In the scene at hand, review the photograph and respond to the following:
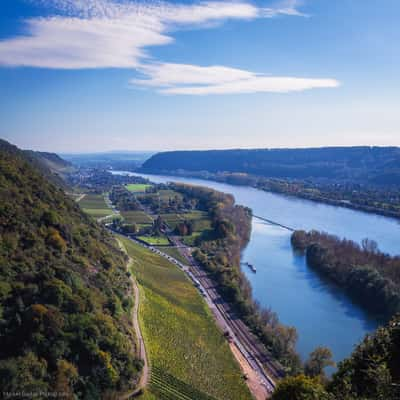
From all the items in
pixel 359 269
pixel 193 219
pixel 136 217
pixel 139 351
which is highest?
pixel 193 219

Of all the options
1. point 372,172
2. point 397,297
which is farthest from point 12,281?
point 372,172

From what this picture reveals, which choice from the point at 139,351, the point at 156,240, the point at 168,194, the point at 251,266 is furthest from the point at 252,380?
the point at 168,194

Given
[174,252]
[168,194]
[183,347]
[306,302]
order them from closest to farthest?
[183,347] → [306,302] → [174,252] → [168,194]

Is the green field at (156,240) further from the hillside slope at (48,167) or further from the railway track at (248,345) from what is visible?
the hillside slope at (48,167)

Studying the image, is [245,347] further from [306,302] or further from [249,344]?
[306,302]

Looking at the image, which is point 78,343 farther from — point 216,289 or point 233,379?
point 216,289

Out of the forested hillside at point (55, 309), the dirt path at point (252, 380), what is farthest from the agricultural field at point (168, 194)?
the dirt path at point (252, 380)
